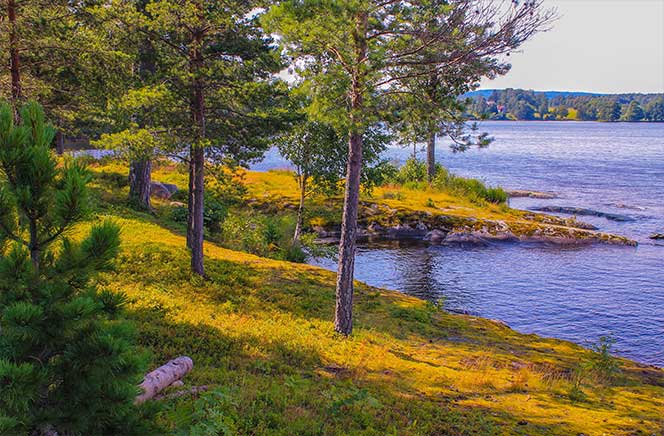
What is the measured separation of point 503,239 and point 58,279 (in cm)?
2625

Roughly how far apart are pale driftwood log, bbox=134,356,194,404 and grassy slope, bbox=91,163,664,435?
0.21 m

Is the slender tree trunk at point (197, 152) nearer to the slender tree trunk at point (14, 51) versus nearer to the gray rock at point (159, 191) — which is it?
the slender tree trunk at point (14, 51)

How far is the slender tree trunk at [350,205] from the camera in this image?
35.2 feet

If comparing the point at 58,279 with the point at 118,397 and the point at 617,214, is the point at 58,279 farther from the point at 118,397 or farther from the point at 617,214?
the point at 617,214

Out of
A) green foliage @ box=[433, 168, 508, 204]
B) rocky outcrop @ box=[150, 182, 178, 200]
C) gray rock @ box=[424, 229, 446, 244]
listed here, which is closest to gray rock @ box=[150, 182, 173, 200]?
rocky outcrop @ box=[150, 182, 178, 200]

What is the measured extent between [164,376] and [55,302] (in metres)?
3.80

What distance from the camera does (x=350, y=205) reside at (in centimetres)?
1162

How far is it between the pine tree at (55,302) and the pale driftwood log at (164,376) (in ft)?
8.61

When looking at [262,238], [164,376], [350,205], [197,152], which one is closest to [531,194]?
[262,238]

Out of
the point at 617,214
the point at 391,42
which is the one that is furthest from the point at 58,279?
the point at 617,214

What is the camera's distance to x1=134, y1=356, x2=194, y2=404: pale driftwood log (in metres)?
6.60

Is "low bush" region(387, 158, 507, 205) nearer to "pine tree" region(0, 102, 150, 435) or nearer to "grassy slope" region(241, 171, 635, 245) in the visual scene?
"grassy slope" region(241, 171, 635, 245)

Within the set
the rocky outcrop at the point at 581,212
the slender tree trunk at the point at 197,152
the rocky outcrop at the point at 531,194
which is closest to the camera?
the slender tree trunk at the point at 197,152

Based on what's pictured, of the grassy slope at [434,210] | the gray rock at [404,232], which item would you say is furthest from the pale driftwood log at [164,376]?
the gray rock at [404,232]
